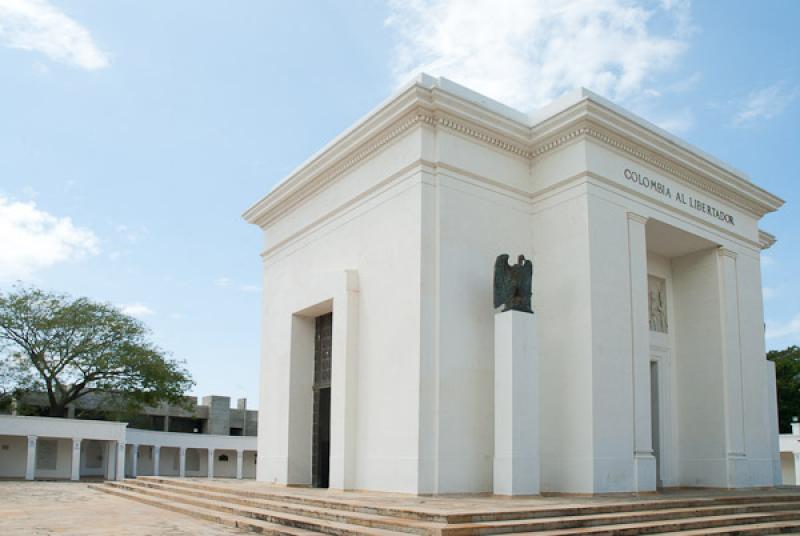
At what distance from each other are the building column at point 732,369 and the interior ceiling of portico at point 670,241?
0.58 metres

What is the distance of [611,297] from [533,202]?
2.36 metres

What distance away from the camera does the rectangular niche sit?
16.8 meters

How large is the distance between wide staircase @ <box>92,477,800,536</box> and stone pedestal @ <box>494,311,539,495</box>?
1.50 metres

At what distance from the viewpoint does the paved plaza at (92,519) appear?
9906 millimetres

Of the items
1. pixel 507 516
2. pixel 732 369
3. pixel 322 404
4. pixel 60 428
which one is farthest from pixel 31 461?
pixel 507 516

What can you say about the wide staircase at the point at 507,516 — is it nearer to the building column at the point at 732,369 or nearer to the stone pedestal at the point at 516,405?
the stone pedestal at the point at 516,405

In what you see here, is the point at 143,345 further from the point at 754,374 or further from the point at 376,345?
the point at 754,374

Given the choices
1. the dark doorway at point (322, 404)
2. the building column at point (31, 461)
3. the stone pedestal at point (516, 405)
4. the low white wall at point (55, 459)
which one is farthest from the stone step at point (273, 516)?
the low white wall at point (55, 459)

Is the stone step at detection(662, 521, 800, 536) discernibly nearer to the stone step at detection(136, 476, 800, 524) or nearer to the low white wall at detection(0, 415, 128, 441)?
the stone step at detection(136, 476, 800, 524)

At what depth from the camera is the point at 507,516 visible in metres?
9.19

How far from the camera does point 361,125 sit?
579 inches

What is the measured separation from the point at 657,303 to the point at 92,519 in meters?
11.9

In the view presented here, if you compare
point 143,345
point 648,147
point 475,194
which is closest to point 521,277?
point 475,194

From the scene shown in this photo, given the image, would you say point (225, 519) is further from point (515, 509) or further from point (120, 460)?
point (120, 460)
